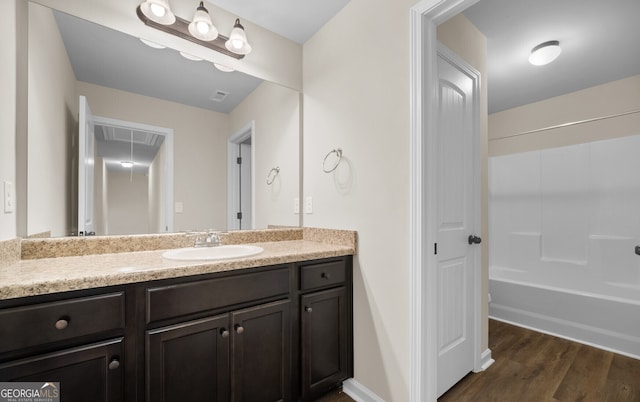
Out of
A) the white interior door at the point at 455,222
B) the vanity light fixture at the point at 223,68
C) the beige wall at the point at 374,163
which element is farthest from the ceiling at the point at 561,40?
the vanity light fixture at the point at 223,68

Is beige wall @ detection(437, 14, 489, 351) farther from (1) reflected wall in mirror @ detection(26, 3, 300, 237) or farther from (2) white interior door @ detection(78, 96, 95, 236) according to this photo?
(2) white interior door @ detection(78, 96, 95, 236)

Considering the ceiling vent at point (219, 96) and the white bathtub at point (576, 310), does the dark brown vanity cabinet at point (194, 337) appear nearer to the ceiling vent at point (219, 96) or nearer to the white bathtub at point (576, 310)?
the ceiling vent at point (219, 96)

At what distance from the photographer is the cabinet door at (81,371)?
0.83 metres

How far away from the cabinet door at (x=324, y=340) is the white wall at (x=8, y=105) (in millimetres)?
1274

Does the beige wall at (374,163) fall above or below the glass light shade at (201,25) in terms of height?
below

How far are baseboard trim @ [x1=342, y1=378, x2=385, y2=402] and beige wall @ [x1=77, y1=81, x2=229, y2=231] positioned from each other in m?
1.27

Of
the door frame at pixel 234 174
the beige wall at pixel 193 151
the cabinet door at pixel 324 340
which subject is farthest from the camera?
the door frame at pixel 234 174

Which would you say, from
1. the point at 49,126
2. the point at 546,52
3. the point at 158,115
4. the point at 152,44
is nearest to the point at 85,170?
the point at 49,126

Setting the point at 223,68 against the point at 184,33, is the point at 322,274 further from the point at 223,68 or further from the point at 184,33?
the point at 184,33

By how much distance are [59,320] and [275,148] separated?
1.56 metres

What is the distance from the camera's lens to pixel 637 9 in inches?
69.9

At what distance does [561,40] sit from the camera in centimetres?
211

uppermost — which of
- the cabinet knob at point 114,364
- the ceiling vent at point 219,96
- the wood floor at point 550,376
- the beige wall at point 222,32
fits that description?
the beige wall at point 222,32

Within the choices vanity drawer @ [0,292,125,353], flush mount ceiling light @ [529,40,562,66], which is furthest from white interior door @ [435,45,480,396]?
vanity drawer @ [0,292,125,353]
